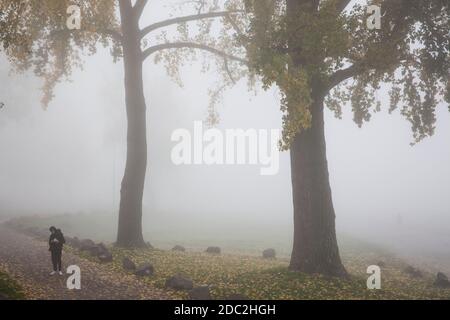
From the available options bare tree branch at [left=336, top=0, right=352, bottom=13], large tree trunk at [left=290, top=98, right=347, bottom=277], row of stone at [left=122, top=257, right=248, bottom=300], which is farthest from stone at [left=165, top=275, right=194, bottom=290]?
bare tree branch at [left=336, top=0, right=352, bottom=13]

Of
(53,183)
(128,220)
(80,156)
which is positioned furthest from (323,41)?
(53,183)

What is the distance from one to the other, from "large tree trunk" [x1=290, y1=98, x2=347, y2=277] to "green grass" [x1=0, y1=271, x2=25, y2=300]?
809 centimetres

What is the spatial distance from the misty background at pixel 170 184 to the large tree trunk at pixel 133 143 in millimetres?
6591

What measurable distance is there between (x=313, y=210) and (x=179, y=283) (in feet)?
15.8

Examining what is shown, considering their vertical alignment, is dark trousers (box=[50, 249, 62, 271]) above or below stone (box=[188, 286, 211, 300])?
above

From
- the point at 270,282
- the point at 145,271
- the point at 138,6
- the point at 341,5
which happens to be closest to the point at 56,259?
the point at 145,271

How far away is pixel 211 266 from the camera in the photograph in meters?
15.6

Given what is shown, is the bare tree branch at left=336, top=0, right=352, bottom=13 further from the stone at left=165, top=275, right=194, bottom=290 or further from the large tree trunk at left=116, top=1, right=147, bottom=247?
the stone at left=165, top=275, right=194, bottom=290

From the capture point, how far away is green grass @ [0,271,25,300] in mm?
9698

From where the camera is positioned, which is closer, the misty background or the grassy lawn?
the grassy lawn

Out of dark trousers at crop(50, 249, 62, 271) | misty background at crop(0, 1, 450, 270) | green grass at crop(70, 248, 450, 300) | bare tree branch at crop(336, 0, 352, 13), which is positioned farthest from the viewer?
misty background at crop(0, 1, 450, 270)

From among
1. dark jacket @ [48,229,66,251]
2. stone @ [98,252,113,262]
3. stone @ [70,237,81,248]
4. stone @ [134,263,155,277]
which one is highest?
dark jacket @ [48,229,66,251]

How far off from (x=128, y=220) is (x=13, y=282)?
26.3ft

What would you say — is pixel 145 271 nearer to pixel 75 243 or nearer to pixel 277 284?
pixel 277 284
